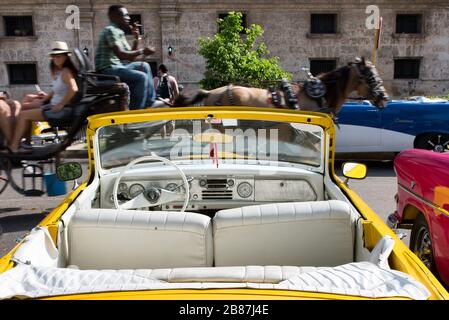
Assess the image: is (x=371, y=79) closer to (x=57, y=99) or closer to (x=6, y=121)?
(x=57, y=99)

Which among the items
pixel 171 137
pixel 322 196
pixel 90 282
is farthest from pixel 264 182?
pixel 90 282

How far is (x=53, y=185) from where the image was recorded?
6793 mm

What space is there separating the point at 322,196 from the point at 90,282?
7.34 feet

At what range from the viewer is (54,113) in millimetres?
6645

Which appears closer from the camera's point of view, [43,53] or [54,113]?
[54,113]

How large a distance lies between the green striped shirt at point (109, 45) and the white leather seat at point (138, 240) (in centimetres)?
515

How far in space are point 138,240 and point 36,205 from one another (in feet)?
18.1

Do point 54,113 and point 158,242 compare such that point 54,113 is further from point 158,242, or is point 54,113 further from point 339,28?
point 339,28

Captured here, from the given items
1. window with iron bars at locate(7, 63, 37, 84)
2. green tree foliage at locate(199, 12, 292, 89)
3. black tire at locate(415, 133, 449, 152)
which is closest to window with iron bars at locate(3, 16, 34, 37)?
window with iron bars at locate(7, 63, 37, 84)

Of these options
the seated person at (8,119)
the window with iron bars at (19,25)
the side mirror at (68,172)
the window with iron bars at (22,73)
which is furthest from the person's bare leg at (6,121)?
the window with iron bars at (19,25)

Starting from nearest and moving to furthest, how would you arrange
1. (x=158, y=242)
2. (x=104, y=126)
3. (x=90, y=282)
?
(x=90, y=282)
(x=158, y=242)
(x=104, y=126)

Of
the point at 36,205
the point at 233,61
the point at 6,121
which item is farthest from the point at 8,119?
the point at 233,61

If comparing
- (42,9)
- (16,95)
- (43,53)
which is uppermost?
(42,9)

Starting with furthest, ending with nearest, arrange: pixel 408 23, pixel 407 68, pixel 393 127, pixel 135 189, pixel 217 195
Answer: pixel 407 68
pixel 408 23
pixel 393 127
pixel 217 195
pixel 135 189
